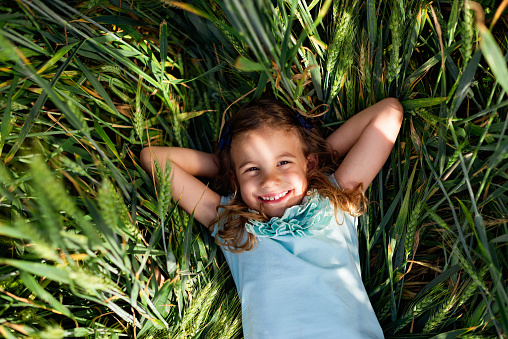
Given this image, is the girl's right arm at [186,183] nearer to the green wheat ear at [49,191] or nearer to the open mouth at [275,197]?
the open mouth at [275,197]

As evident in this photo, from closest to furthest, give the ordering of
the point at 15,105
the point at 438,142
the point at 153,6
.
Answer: the point at 438,142 → the point at 15,105 → the point at 153,6

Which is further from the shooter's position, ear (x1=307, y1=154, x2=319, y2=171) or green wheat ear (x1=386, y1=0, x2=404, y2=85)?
ear (x1=307, y1=154, x2=319, y2=171)

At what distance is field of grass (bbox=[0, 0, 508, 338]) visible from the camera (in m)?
1.47

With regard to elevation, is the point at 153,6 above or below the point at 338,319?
above

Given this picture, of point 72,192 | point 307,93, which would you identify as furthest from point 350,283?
point 72,192

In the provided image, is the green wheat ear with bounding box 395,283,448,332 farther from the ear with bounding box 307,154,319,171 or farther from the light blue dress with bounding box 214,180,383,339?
the ear with bounding box 307,154,319,171

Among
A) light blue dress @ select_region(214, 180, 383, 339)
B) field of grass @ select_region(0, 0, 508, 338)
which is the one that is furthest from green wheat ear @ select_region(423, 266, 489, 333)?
light blue dress @ select_region(214, 180, 383, 339)

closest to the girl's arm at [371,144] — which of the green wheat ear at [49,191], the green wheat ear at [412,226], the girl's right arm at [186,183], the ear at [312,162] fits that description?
the ear at [312,162]

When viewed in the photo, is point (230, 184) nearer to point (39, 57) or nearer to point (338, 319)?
point (338, 319)

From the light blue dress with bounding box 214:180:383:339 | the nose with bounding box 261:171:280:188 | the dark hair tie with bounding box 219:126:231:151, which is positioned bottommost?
the light blue dress with bounding box 214:180:383:339

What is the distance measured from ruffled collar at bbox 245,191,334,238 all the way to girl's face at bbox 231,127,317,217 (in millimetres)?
57

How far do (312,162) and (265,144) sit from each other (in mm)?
291

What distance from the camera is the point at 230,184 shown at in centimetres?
180

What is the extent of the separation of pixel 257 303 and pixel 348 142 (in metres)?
0.86
